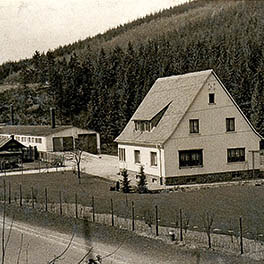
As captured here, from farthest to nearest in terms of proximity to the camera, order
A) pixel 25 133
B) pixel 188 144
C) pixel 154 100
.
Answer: pixel 25 133 < pixel 154 100 < pixel 188 144

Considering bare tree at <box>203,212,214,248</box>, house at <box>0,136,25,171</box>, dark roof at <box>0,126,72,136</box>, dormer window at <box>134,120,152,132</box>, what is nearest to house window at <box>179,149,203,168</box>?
dormer window at <box>134,120,152,132</box>

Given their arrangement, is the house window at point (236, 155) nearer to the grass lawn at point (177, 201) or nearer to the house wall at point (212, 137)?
the house wall at point (212, 137)

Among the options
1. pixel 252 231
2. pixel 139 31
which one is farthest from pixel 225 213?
pixel 139 31

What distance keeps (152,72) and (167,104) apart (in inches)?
1870

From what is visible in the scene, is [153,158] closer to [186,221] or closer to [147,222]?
[147,222]

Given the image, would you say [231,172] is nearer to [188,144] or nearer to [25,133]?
[188,144]

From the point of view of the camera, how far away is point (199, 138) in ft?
116

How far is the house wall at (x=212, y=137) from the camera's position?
34.9m

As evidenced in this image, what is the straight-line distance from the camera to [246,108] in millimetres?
62562

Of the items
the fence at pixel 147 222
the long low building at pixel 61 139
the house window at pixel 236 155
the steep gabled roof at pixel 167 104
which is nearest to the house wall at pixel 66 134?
the long low building at pixel 61 139

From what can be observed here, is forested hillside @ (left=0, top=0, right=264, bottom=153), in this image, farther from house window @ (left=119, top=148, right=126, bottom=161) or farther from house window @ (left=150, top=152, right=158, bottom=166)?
house window @ (left=150, top=152, right=158, bottom=166)

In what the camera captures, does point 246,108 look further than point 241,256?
Yes

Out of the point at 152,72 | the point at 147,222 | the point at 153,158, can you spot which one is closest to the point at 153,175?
the point at 153,158

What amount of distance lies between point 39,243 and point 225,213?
318 inches
